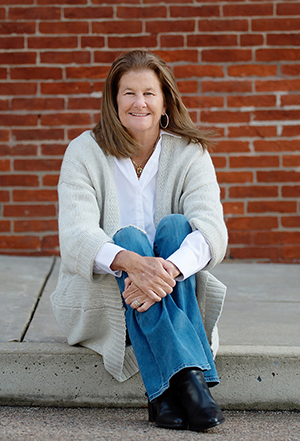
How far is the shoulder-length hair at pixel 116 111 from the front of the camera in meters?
2.38

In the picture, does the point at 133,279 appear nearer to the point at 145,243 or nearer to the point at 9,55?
the point at 145,243

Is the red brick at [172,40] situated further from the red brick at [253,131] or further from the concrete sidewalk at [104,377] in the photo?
the concrete sidewalk at [104,377]

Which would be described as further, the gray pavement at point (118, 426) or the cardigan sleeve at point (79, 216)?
the cardigan sleeve at point (79, 216)

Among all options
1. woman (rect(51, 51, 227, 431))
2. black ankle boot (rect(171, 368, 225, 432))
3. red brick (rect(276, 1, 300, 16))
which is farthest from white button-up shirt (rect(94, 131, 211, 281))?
red brick (rect(276, 1, 300, 16))

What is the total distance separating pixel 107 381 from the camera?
84.6 inches

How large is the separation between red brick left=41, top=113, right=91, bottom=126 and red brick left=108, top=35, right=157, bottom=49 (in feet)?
1.75

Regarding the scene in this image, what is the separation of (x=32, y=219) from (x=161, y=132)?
173 centimetres

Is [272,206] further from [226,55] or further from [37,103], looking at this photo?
[37,103]

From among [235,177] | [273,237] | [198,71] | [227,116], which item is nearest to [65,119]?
[198,71]

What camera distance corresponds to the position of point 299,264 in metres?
3.96

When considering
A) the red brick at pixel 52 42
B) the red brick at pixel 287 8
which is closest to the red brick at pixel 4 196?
the red brick at pixel 52 42

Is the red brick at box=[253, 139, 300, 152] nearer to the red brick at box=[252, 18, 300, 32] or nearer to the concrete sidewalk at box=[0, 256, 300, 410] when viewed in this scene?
the red brick at box=[252, 18, 300, 32]

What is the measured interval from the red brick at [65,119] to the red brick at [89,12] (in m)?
0.68

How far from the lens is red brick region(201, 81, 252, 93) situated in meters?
3.84
